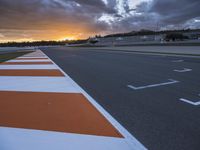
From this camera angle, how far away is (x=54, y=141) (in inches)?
158

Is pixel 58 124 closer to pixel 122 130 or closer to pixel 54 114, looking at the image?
pixel 54 114

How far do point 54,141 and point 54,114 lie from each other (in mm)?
1485

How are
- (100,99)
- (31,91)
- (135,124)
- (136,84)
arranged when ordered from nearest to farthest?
(135,124)
(100,99)
(31,91)
(136,84)

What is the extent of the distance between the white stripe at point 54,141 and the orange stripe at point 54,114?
202 mm

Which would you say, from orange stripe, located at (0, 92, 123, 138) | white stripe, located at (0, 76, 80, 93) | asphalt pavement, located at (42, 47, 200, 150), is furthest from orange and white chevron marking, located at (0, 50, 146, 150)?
white stripe, located at (0, 76, 80, 93)

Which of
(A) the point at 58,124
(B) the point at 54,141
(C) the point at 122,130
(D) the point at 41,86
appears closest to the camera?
(B) the point at 54,141

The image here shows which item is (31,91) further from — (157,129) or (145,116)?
(157,129)

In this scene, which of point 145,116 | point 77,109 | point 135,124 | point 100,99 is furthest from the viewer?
point 100,99

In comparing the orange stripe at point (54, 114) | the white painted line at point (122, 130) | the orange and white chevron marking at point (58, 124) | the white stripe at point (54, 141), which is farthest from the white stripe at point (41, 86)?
the white stripe at point (54, 141)

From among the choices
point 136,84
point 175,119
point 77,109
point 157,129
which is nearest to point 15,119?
point 77,109

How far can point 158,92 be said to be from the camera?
7.42 m

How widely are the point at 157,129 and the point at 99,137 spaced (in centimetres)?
113

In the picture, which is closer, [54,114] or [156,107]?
[54,114]

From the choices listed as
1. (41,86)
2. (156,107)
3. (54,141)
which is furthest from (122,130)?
(41,86)
